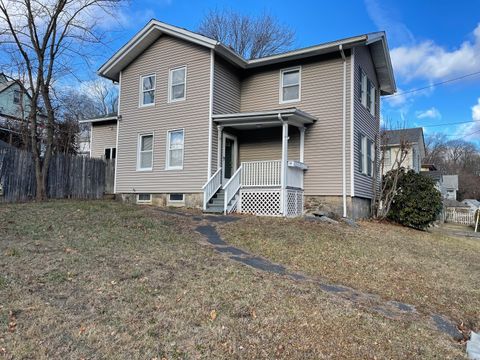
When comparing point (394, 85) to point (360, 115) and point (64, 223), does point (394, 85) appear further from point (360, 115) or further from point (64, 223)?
point (64, 223)

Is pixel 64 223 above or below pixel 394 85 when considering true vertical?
below

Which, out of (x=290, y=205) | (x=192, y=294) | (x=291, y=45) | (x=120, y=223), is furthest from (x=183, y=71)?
(x=291, y=45)

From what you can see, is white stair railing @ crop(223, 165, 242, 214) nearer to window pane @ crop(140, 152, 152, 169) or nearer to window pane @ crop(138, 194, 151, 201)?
window pane @ crop(138, 194, 151, 201)

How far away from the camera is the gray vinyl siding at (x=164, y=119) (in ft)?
45.5

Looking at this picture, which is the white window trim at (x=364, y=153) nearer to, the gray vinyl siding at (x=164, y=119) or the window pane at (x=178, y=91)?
the gray vinyl siding at (x=164, y=119)

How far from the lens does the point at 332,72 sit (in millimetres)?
13359

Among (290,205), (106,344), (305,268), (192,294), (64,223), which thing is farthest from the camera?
(290,205)

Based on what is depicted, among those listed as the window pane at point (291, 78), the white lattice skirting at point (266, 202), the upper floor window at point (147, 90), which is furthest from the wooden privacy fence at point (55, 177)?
the window pane at point (291, 78)

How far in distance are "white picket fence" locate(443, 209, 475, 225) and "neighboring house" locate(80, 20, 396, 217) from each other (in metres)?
20.1

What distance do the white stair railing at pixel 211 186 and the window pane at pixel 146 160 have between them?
10.5ft

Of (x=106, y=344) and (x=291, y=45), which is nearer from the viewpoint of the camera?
(x=106, y=344)

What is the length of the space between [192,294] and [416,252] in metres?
6.73

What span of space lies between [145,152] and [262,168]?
18.2 feet

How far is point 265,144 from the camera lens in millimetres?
14586
